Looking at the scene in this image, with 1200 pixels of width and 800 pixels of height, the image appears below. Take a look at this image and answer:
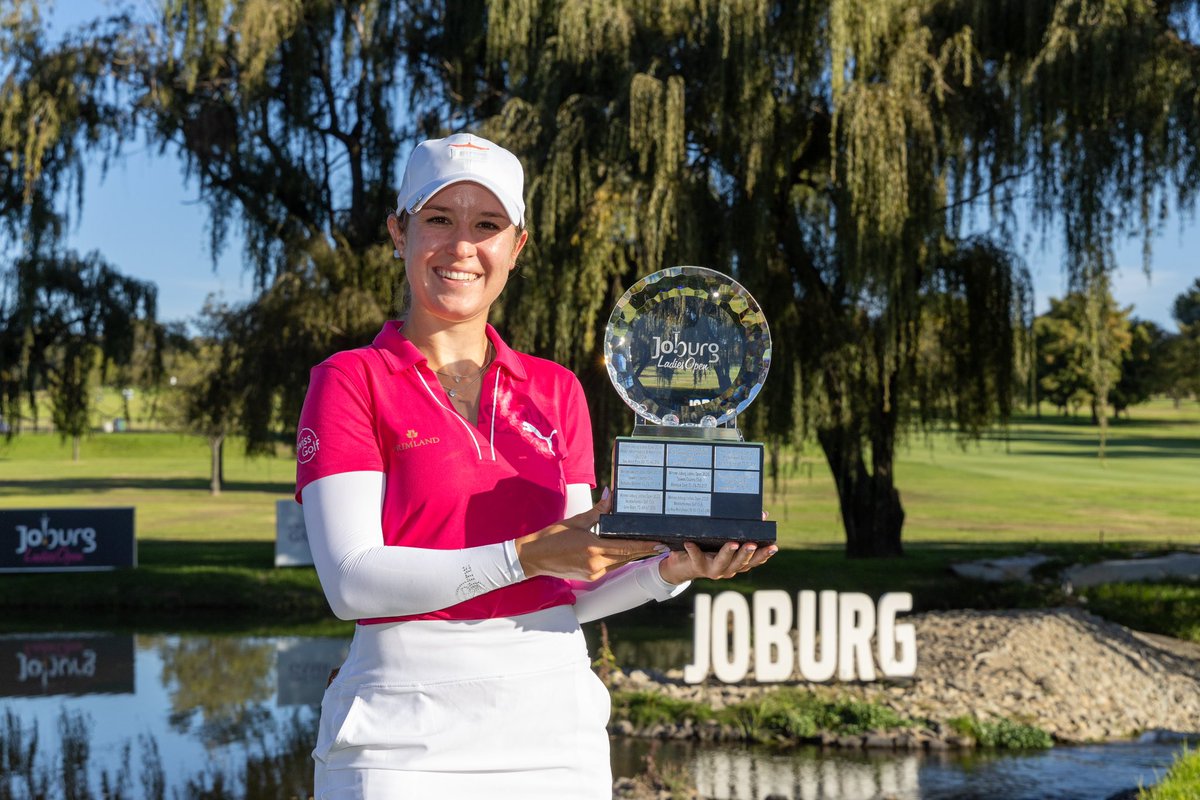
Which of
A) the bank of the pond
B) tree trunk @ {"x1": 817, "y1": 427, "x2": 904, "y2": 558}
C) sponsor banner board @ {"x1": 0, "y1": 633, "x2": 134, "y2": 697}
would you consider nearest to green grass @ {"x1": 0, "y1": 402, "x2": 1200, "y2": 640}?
tree trunk @ {"x1": 817, "y1": 427, "x2": 904, "y2": 558}

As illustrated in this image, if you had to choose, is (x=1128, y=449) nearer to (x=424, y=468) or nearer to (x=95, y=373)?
(x=95, y=373)

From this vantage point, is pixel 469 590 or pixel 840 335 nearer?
pixel 469 590

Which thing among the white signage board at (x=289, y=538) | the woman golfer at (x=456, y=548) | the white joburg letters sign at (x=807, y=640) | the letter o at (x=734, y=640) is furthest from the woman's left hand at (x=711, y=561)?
the white signage board at (x=289, y=538)

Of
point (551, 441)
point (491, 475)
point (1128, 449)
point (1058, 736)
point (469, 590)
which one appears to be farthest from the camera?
point (1128, 449)

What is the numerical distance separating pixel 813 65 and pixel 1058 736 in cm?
643

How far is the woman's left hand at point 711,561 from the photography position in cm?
209

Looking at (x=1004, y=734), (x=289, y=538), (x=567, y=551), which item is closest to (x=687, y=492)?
(x=567, y=551)

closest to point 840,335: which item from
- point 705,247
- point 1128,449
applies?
point 705,247

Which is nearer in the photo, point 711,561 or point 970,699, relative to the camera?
point 711,561

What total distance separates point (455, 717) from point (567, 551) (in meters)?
0.33

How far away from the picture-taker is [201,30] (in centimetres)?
1441

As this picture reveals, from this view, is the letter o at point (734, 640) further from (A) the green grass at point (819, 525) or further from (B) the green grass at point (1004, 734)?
(A) the green grass at point (819, 525)

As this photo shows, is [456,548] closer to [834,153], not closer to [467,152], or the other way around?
[467,152]

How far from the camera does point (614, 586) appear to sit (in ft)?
→ 7.36
